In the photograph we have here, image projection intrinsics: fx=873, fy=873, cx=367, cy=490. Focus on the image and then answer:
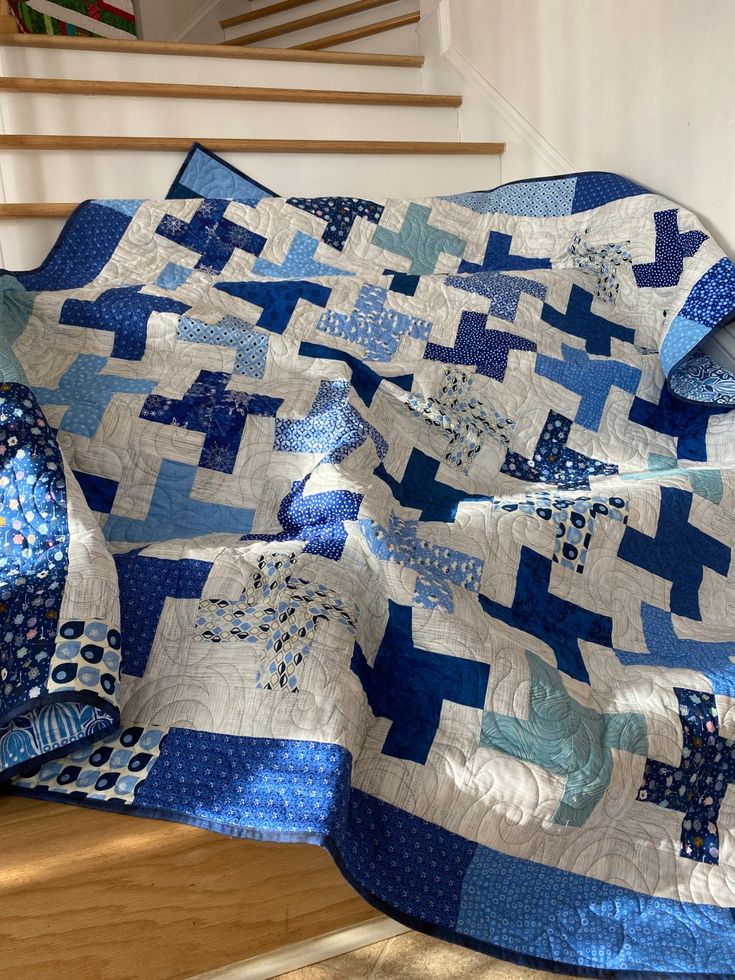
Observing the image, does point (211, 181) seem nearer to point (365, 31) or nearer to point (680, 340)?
point (680, 340)

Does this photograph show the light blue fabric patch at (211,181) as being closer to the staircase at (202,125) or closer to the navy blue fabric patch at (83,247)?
the staircase at (202,125)

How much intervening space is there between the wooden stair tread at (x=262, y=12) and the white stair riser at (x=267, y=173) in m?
1.19

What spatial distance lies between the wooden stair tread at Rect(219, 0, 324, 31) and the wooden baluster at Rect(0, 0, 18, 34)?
134cm

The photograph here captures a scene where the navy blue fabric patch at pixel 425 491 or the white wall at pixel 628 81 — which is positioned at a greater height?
the white wall at pixel 628 81

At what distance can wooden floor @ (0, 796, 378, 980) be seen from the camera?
762mm

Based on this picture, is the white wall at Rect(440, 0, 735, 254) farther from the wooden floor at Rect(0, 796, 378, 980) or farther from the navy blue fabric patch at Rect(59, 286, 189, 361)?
the wooden floor at Rect(0, 796, 378, 980)

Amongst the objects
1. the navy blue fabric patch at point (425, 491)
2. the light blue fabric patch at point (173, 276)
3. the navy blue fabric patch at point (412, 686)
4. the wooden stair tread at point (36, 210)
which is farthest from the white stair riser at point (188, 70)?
the navy blue fabric patch at point (412, 686)

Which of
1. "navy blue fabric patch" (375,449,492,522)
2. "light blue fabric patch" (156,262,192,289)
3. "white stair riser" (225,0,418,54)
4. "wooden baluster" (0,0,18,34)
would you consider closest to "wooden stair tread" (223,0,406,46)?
"white stair riser" (225,0,418,54)

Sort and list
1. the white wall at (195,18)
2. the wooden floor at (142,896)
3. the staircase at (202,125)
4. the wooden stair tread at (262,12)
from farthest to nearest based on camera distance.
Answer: the white wall at (195,18)
the wooden stair tread at (262,12)
the staircase at (202,125)
the wooden floor at (142,896)

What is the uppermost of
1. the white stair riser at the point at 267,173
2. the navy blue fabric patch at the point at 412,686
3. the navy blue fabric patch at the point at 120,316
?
the white stair riser at the point at 267,173

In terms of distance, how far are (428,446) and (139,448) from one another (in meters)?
0.47

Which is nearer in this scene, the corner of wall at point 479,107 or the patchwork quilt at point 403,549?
the patchwork quilt at point 403,549

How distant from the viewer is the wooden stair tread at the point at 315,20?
289 cm

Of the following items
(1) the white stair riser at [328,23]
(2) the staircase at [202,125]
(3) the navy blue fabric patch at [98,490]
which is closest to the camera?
(3) the navy blue fabric patch at [98,490]
